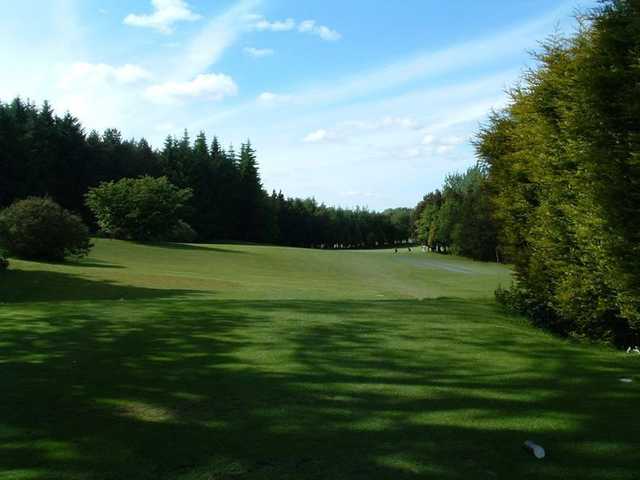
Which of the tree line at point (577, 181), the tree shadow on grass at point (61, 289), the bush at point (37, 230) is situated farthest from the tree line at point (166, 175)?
the tree line at point (577, 181)

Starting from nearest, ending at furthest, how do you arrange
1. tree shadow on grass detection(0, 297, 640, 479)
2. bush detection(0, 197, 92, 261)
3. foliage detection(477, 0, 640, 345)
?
tree shadow on grass detection(0, 297, 640, 479)
foliage detection(477, 0, 640, 345)
bush detection(0, 197, 92, 261)

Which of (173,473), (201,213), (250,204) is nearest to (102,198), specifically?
(201,213)

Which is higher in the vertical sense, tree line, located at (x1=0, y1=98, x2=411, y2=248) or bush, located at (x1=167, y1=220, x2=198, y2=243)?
tree line, located at (x1=0, y1=98, x2=411, y2=248)

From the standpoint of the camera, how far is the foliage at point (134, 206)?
54.0 m

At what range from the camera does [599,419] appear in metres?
4.63

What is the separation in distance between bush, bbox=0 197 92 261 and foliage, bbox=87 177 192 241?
21.3 meters

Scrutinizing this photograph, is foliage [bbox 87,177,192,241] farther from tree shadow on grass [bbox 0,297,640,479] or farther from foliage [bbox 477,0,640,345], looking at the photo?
tree shadow on grass [bbox 0,297,640,479]

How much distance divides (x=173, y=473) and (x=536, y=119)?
973 centimetres

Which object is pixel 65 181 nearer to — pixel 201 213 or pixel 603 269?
pixel 201 213

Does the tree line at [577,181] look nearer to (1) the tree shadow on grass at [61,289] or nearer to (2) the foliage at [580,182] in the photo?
(2) the foliage at [580,182]

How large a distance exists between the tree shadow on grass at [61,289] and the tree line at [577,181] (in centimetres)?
1068

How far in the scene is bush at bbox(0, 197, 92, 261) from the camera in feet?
103

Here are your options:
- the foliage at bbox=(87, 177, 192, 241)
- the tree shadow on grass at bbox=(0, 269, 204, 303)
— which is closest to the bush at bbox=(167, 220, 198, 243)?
the foliage at bbox=(87, 177, 192, 241)

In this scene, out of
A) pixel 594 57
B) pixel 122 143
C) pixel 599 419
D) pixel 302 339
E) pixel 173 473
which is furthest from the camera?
pixel 122 143
